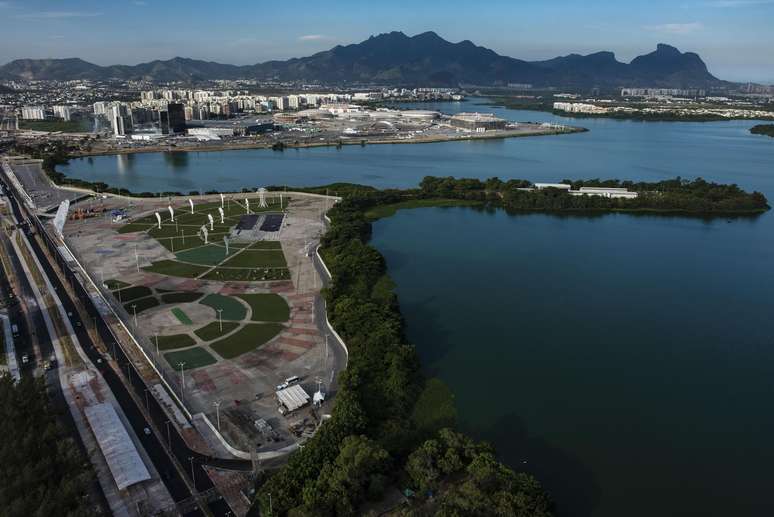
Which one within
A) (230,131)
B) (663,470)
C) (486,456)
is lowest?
(663,470)

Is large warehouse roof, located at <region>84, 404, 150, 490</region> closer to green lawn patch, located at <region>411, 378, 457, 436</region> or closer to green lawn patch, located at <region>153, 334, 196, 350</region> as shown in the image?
green lawn patch, located at <region>153, 334, 196, 350</region>

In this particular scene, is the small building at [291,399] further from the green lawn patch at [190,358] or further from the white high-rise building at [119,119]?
the white high-rise building at [119,119]

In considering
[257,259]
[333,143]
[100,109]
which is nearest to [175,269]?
[257,259]

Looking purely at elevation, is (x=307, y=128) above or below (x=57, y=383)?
above

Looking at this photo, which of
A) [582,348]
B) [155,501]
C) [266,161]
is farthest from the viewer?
[266,161]

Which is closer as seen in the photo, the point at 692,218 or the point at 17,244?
the point at 17,244

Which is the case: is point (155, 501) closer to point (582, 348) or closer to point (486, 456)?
point (486, 456)

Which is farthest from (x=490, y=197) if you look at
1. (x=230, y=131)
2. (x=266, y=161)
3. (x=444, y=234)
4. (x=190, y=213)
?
(x=230, y=131)
